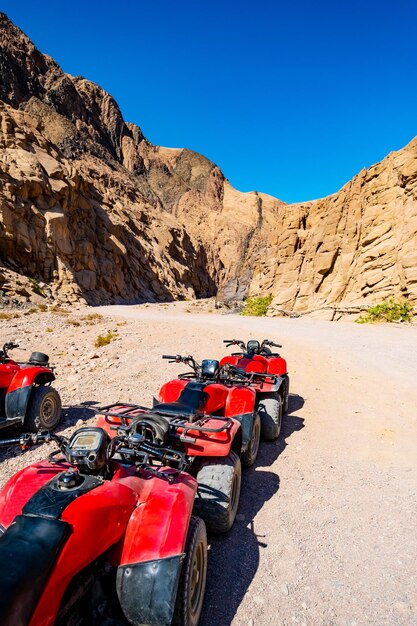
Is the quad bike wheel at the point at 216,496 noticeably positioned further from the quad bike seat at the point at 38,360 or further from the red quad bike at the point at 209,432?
the quad bike seat at the point at 38,360

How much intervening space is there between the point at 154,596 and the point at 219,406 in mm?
2472

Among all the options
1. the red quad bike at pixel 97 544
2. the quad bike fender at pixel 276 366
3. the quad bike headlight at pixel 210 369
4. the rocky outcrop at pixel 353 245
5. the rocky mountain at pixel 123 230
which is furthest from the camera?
the rocky mountain at pixel 123 230

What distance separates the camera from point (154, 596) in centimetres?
186

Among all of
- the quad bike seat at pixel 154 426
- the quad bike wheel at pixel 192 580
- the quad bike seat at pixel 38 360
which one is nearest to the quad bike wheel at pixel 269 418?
the quad bike seat at pixel 154 426

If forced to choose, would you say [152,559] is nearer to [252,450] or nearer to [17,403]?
[252,450]

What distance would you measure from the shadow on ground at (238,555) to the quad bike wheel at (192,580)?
0.21 m

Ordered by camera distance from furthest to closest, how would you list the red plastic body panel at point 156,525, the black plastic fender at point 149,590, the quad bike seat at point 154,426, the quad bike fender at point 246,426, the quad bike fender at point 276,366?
1. the quad bike fender at point 276,366
2. the quad bike fender at point 246,426
3. the quad bike seat at point 154,426
4. the red plastic body panel at point 156,525
5. the black plastic fender at point 149,590

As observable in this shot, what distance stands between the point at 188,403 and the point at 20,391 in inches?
104

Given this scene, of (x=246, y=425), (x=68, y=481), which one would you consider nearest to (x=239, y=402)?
(x=246, y=425)

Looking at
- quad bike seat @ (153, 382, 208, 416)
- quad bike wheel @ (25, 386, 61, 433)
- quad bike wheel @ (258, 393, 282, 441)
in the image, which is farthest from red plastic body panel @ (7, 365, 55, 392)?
quad bike wheel @ (258, 393, 282, 441)

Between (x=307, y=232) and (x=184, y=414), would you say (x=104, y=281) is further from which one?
(x=184, y=414)

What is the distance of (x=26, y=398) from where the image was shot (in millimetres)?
4816

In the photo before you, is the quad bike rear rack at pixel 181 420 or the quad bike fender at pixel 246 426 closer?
the quad bike rear rack at pixel 181 420

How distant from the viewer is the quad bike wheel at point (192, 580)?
6.61ft
